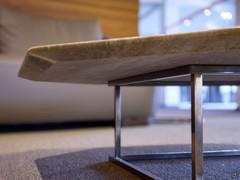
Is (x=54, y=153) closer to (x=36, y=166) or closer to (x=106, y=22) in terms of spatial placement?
(x=36, y=166)

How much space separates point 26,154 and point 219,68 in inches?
31.9

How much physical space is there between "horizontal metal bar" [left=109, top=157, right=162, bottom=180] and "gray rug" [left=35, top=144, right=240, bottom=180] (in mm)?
14

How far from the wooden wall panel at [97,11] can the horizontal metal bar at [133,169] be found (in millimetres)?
2312

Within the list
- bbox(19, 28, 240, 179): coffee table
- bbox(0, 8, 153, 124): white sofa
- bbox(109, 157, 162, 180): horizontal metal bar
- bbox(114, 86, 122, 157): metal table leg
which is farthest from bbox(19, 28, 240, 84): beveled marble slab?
bbox(0, 8, 153, 124): white sofa

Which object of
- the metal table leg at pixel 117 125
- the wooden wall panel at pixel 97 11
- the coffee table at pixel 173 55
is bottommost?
the metal table leg at pixel 117 125

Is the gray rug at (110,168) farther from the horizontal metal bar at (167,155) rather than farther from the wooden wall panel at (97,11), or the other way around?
the wooden wall panel at (97,11)

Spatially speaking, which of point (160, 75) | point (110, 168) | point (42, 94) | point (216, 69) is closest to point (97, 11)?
point (42, 94)

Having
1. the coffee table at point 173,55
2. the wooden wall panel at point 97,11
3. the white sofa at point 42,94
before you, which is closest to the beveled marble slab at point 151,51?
the coffee table at point 173,55

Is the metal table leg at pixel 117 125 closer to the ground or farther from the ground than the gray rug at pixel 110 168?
farther from the ground

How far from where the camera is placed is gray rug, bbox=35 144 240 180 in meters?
0.82

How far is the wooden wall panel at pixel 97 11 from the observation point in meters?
3.01

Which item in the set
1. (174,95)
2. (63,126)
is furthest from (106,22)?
(174,95)

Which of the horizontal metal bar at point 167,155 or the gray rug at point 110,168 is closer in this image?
the gray rug at point 110,168

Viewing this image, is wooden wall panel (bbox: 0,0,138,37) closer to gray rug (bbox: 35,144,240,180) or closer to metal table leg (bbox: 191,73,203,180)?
gray rug (bbox: 35,144,240,180)
